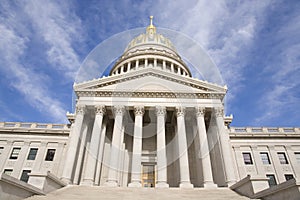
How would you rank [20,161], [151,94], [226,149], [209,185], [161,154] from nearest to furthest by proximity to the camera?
1. [209,185]
2. [161,154]
3. [226,149]
4. [151,94]
5. [20,161]

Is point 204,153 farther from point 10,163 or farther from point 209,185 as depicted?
point 10,163

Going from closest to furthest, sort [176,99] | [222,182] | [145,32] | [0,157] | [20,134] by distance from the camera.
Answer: [222,182]
[176,99]
[0,157]
[20,134]
[145,32]

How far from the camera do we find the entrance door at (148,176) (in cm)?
2648

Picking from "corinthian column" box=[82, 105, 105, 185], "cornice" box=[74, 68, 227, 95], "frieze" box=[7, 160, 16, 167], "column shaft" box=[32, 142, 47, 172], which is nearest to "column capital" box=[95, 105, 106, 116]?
"corinthian column" box=[82, 105, 105, 185]

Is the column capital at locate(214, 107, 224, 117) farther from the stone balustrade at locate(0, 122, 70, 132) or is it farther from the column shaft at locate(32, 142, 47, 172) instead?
the column shaft at locate(32, 142, 47, 172)

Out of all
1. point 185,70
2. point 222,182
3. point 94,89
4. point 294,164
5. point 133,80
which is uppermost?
point 185,70

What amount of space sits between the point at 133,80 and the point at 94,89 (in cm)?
558

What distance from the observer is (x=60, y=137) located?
98.7 feet

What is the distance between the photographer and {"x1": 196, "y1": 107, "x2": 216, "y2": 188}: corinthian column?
21.3 metres

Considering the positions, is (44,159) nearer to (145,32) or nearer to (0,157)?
(0,157)

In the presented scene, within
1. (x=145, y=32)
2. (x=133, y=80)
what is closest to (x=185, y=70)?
(x=145, y=32)

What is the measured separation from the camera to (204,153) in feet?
75.7

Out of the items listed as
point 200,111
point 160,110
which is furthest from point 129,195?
point 200,111

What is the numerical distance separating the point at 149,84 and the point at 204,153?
38.6 feet
